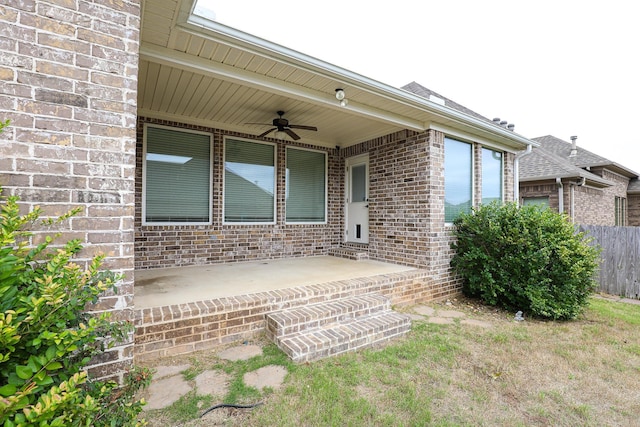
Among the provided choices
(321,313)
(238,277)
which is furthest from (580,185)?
(238,277)

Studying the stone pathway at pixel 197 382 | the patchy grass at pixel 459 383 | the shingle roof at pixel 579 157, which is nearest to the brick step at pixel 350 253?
the patchy grass at pixel 459 383

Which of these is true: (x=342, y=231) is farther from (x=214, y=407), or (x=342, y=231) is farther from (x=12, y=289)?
(x=12, y=289)

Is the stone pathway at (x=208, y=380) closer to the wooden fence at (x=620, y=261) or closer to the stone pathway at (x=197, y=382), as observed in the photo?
the stone pathway at (x=197, y=382)

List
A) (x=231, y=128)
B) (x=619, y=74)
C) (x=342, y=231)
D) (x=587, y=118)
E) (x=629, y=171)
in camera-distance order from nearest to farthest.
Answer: (x=231, y=128), (x=342, y=231), (x=619, y=74), (x=629, y=171), (x=587, y=118)

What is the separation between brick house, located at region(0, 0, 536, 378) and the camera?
1692mm

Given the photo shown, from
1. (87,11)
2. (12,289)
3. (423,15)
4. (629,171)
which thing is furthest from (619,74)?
(12,289)

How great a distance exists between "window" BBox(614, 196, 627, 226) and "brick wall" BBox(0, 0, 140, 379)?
54.6 feet

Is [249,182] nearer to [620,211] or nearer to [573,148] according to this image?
[573,148]

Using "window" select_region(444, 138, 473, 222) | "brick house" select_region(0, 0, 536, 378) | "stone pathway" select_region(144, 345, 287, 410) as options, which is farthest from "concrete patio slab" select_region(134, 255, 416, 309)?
"window" select_region(444, 138, 473, 222)

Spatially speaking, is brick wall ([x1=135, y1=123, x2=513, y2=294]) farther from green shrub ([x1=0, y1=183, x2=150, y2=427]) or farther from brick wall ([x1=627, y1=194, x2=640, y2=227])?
brick wall ([x1=627, y1=194, x2=640, y2=227])

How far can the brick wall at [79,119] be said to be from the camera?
5.24ft

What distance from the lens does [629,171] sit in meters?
12.0

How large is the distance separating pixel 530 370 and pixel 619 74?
14.3 meters

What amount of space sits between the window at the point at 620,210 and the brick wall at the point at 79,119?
16.7m
